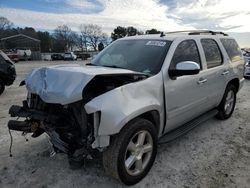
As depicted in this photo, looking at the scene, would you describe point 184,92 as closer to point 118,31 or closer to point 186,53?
point 186,53

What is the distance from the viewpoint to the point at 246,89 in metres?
9.20

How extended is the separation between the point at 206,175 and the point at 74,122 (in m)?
1.90

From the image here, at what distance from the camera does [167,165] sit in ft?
11.3

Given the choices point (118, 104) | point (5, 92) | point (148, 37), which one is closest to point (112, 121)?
point (118, 104)

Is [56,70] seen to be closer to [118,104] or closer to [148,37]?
[118,104]

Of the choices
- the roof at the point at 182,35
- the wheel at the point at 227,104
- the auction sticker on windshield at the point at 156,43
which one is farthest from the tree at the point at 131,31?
the auction sticker on windshield at the point at 156,43

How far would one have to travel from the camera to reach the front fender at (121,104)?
8.09 ft

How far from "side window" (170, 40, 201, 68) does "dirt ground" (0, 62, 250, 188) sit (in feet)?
4.71

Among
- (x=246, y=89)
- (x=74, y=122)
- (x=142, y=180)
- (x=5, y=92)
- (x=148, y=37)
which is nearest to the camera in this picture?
(x=74, y=122)

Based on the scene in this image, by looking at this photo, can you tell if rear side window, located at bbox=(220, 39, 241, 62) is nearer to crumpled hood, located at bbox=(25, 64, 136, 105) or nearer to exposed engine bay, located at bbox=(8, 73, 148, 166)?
exposed engine bay, located at bbox=(8, 73, 148, 166)

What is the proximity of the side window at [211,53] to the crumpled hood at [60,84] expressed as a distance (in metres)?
2.13

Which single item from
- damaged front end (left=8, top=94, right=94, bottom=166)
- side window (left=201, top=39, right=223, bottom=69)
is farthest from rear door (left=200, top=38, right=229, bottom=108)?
damaged front end (left=8, top=94, right=94, bottom=166)

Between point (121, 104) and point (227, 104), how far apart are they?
363cm

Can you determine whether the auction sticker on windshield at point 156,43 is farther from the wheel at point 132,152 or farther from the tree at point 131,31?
the tree at point 131,31
